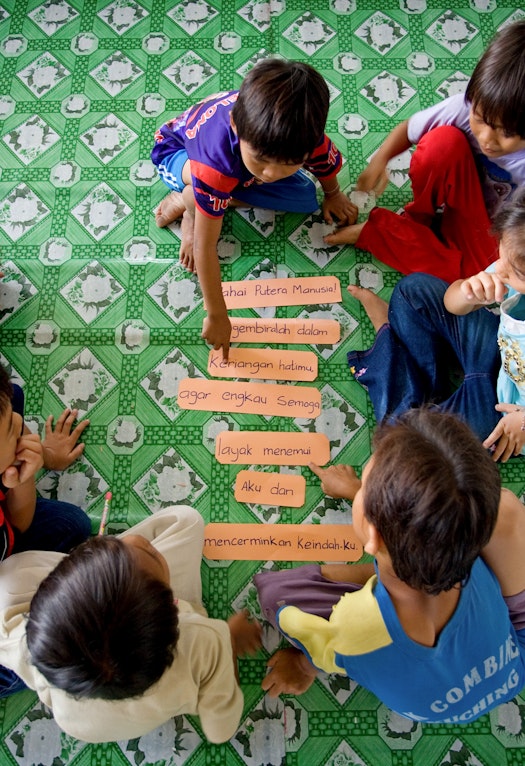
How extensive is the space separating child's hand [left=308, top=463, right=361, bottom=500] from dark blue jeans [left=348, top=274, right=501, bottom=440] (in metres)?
0.12

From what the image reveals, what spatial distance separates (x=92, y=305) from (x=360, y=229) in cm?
58

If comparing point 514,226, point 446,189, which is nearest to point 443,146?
point 446,189

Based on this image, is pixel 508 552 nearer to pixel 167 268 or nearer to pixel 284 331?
pixel 284 331

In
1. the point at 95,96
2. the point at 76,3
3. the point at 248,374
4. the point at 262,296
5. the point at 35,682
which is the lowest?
the point at 35,682

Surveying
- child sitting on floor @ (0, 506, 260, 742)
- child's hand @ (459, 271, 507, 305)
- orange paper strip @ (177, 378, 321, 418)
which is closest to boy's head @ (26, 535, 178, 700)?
child sitting on floor @ (0, 506, 260, 742)

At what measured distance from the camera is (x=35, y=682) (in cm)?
89

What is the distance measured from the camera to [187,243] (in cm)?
129

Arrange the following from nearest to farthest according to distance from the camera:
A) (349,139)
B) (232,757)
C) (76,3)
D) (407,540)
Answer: (407,540) → (232,757) → (349,139) → (76,3)

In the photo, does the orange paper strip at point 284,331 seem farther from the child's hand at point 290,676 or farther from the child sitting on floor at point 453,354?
the child's hand at point 290,676

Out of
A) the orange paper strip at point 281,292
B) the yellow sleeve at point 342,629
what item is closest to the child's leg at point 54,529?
the yellow sleeve at point 342,629

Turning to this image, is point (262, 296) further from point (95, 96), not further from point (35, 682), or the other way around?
point (35, 682)

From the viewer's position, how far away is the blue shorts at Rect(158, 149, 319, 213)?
1.28 meters

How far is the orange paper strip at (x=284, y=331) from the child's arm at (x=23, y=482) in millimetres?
460

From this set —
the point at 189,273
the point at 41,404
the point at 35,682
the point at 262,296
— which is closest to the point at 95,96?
the point at 189,273
